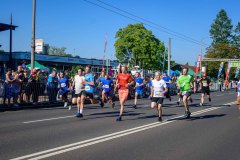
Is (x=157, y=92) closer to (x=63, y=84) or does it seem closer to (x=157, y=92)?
(x=157, y=92)

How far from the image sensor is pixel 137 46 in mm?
54031

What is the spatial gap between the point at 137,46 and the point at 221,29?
41.1 m

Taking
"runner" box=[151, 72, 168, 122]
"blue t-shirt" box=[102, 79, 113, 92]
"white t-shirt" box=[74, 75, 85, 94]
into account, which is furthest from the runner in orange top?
"blue t-shirt" box=[102, 79, 113, 92]

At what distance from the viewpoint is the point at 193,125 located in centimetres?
1070

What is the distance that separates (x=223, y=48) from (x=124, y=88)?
75385 mm

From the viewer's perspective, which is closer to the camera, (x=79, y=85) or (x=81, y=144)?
(x=81, y=144)

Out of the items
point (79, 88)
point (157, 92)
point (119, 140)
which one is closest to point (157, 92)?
point (157, 92)

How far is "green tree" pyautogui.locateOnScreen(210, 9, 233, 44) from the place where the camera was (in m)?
86.1

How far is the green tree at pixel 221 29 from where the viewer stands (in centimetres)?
8612

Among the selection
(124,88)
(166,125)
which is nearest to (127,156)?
(166,125)

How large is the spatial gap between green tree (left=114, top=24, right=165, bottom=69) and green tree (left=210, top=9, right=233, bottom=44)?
1400 inches

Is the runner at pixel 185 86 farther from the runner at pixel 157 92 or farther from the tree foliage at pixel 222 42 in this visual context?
the tree foliage at pixel 222 42

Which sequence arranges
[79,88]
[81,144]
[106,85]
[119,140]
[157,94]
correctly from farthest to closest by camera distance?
1. [106,85]
2. [79,88]
3. [157,94]
4. [119,140]
5. [81,144]

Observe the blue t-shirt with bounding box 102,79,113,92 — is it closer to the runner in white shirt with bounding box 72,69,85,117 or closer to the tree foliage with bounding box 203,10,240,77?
the runner in white shirt with bounding box 72,69,85,117
